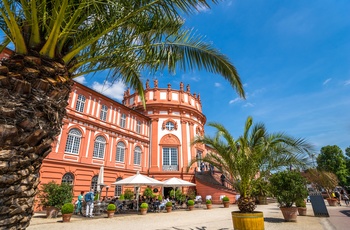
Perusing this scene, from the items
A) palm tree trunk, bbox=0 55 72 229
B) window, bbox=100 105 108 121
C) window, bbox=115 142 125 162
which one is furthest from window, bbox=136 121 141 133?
palm tree trunk, bbox=0 55 72 229

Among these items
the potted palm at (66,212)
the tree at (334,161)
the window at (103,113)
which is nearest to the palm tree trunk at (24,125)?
the potted palm at (66,212)

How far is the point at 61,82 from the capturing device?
9.23 ft

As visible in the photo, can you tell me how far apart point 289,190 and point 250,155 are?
447 cm

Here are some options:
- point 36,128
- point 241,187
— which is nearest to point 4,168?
point 36,128

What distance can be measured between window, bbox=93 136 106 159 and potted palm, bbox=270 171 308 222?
1488cm

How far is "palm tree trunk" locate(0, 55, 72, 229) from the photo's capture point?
219 cm

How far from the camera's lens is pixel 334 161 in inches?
1734

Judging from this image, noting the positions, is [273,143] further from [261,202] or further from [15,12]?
[261,202]

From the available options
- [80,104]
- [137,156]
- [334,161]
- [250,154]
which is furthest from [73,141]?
[334,161]

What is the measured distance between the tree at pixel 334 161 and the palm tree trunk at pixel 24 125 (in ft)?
169

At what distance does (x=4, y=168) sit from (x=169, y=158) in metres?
23.4

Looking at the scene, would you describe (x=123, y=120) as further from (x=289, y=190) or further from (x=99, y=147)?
(x=289, y=190)

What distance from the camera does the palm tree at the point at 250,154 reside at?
7.64 meters

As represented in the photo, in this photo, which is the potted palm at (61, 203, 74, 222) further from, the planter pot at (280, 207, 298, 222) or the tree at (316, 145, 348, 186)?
the tree at (316, 145, 348, 186)
